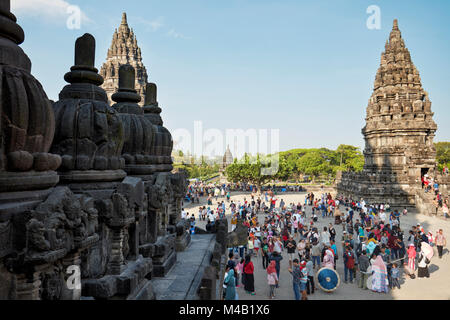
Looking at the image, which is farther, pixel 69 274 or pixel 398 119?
pixel 398 119

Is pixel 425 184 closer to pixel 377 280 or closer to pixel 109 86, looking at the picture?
pixel 377 280

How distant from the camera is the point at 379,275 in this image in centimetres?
1043

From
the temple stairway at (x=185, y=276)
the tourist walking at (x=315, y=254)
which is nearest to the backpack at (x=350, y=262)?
the tourist walking at (x=315, y=254)

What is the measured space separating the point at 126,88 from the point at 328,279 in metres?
8.16

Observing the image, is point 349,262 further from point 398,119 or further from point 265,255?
point 398,119

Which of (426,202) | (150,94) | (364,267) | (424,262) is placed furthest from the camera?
(426,202)

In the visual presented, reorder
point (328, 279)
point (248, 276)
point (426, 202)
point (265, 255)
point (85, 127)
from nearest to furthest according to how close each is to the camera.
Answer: point (85, 127), point (248, 276), point (328, 279), point (265, 255), point (426, 202)

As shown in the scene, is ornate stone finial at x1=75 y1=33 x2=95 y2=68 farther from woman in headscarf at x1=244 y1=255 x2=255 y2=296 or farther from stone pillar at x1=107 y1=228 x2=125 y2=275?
woman in headscarf at x1=244 y1=255 x2=255 y2=296

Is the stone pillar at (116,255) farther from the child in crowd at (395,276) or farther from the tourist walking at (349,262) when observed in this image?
the child in crowd at (395,276)

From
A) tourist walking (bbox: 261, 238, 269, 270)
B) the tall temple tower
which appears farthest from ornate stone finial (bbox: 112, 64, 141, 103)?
the tall temple tower

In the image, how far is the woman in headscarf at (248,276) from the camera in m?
10.1

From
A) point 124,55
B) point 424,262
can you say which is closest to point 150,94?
point 424,262

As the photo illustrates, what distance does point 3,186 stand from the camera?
306 centimetres
